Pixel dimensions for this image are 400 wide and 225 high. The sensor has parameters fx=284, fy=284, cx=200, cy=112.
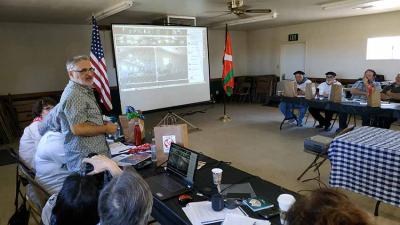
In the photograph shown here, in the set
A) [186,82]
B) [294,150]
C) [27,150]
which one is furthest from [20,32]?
[294,150]

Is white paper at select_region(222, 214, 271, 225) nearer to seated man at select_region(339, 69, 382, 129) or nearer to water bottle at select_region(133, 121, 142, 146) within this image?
water bottle at select_region(133, 121, 142, 146)

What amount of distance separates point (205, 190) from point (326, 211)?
1016mm

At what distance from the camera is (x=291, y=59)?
8.77 m

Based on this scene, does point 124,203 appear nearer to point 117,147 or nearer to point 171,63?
point 117,147

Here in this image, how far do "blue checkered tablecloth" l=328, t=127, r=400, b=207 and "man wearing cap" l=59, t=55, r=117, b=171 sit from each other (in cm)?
192

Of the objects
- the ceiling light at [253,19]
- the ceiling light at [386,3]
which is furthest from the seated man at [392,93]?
the ceiling light at [253,19]

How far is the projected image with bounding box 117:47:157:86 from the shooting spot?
4.72 meters

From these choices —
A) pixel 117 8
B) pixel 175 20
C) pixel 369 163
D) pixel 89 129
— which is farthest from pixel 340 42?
pixel 89 129

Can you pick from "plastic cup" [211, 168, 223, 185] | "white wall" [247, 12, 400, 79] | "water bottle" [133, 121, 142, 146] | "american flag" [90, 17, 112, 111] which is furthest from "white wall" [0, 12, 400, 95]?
"plastic cup" [211, 168, 223, 185]

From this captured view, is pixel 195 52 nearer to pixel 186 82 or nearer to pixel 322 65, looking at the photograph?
pixel 186 82

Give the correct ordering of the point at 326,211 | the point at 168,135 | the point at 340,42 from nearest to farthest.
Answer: the point at 326,211, the point at 168,135, the point at 340,42

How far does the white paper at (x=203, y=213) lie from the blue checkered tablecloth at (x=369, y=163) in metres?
1.42

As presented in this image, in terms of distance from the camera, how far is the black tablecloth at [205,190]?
147 cm

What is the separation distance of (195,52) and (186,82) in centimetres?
62
